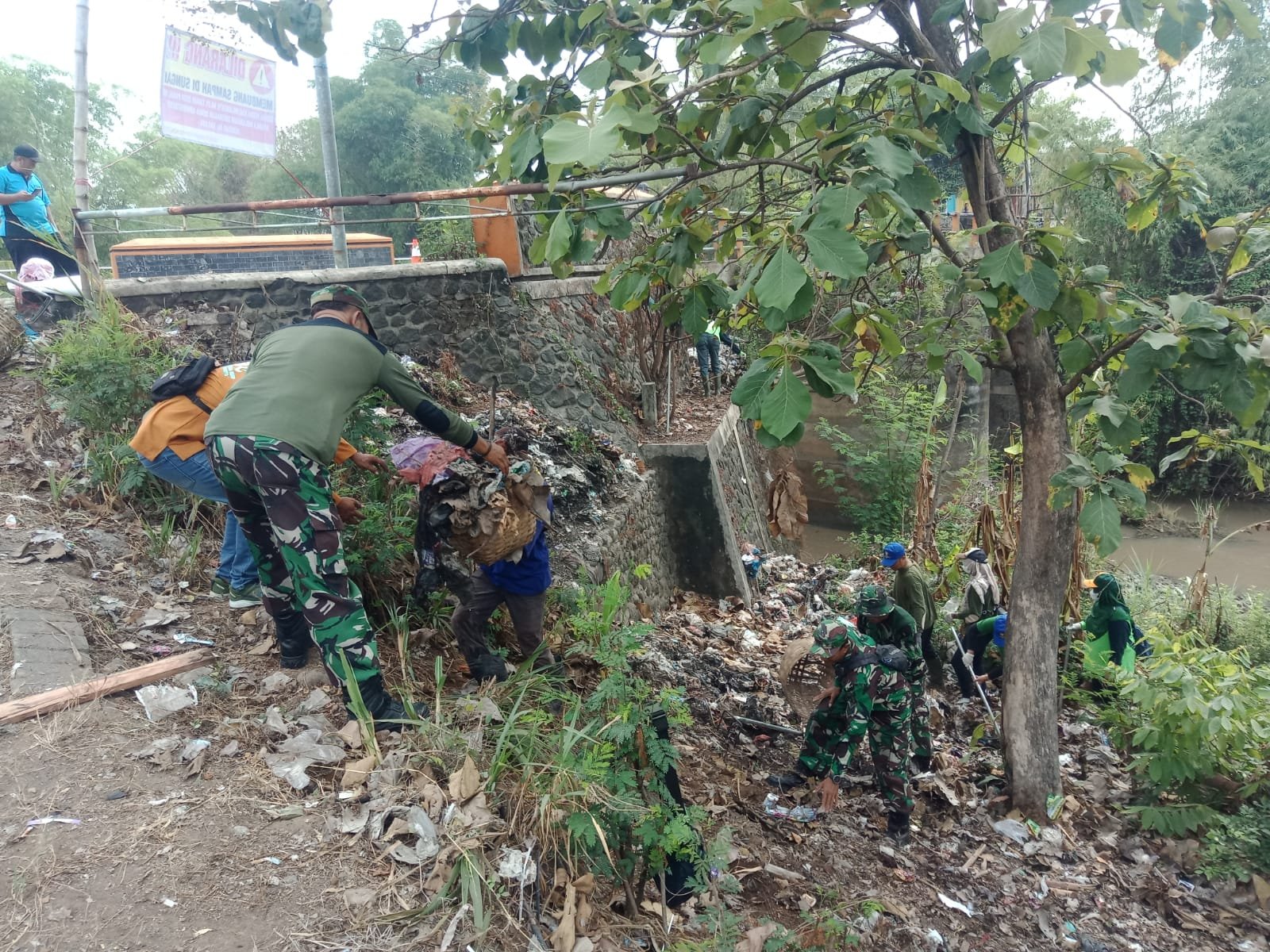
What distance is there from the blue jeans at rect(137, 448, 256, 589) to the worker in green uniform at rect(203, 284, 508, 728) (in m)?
0.71

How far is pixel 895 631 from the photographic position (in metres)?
4.74

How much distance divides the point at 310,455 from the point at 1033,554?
12.3 ft

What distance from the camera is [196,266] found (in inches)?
338

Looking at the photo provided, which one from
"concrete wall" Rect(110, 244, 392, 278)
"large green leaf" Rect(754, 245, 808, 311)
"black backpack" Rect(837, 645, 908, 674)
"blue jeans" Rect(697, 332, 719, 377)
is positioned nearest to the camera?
"large green leaf" Rect(754, 245, 808, 311)

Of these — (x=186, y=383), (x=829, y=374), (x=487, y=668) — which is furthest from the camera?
(x=487, y=668)

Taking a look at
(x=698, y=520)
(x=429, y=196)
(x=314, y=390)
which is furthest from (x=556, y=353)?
(x=314, y=390)

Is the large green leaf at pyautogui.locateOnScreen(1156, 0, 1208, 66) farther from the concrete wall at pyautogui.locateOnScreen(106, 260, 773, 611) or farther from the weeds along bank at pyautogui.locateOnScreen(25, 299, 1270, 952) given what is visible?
the concrete wall at pyautogui.locateOnScreen(106, 260, 773, 611)

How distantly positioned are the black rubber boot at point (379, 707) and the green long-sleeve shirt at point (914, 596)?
390 cm

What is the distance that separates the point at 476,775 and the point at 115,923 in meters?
1.11

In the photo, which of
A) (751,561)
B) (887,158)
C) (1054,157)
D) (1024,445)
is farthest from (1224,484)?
(887,158)

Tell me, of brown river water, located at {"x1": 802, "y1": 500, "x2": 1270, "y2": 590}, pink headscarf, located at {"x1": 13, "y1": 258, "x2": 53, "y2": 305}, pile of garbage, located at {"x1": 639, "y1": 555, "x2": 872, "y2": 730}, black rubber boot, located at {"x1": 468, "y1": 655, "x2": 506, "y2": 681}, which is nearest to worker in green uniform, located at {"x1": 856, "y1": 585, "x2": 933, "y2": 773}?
pile of garbage, located at {"x1": 639, "y1": 555, "x2": 872, "y2": 730}

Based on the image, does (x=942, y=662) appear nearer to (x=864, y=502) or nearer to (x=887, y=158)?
(x=887, y=158)

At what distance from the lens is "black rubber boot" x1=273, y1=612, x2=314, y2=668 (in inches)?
137

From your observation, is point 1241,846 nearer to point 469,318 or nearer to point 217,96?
point 469,318
